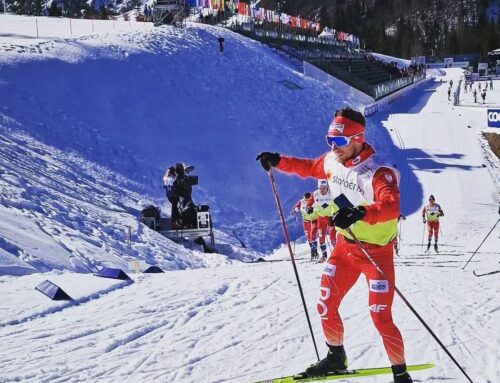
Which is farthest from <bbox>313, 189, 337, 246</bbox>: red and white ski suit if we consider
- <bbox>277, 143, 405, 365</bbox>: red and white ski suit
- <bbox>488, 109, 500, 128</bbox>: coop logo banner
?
<bbox>488, 109, 500, 128</bbox>: coop logo banner

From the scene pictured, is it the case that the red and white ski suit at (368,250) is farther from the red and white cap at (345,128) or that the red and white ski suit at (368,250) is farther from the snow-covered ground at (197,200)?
the snow-covered ground at (197,200)

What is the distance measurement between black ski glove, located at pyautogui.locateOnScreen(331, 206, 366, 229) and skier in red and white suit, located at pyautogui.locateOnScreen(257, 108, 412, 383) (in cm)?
7

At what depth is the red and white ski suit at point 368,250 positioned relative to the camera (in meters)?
3.70

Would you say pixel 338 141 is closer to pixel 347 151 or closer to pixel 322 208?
pixel 347 151

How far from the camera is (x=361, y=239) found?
4000mm

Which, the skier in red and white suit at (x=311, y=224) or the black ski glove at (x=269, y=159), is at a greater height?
the black ski glove at (x=269, y=159)

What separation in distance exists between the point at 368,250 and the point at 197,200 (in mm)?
14276

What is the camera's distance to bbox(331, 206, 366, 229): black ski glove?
349 centimetres

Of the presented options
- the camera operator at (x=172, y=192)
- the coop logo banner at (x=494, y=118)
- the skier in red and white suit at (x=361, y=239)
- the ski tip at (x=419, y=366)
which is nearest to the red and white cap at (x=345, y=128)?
the skier in red and white suit at (x=361, y=239)

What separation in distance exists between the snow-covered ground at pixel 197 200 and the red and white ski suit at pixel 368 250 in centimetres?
73

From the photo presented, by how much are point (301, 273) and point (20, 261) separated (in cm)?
A: 443

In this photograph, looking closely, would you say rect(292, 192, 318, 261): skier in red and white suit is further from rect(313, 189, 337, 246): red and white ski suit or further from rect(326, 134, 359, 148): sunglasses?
rect(326, 134, 359, 148): sunglasses

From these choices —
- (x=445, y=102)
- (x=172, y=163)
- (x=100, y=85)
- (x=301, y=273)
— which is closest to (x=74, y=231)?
(x=301, y=273)

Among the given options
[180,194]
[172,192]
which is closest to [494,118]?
[180,194]
